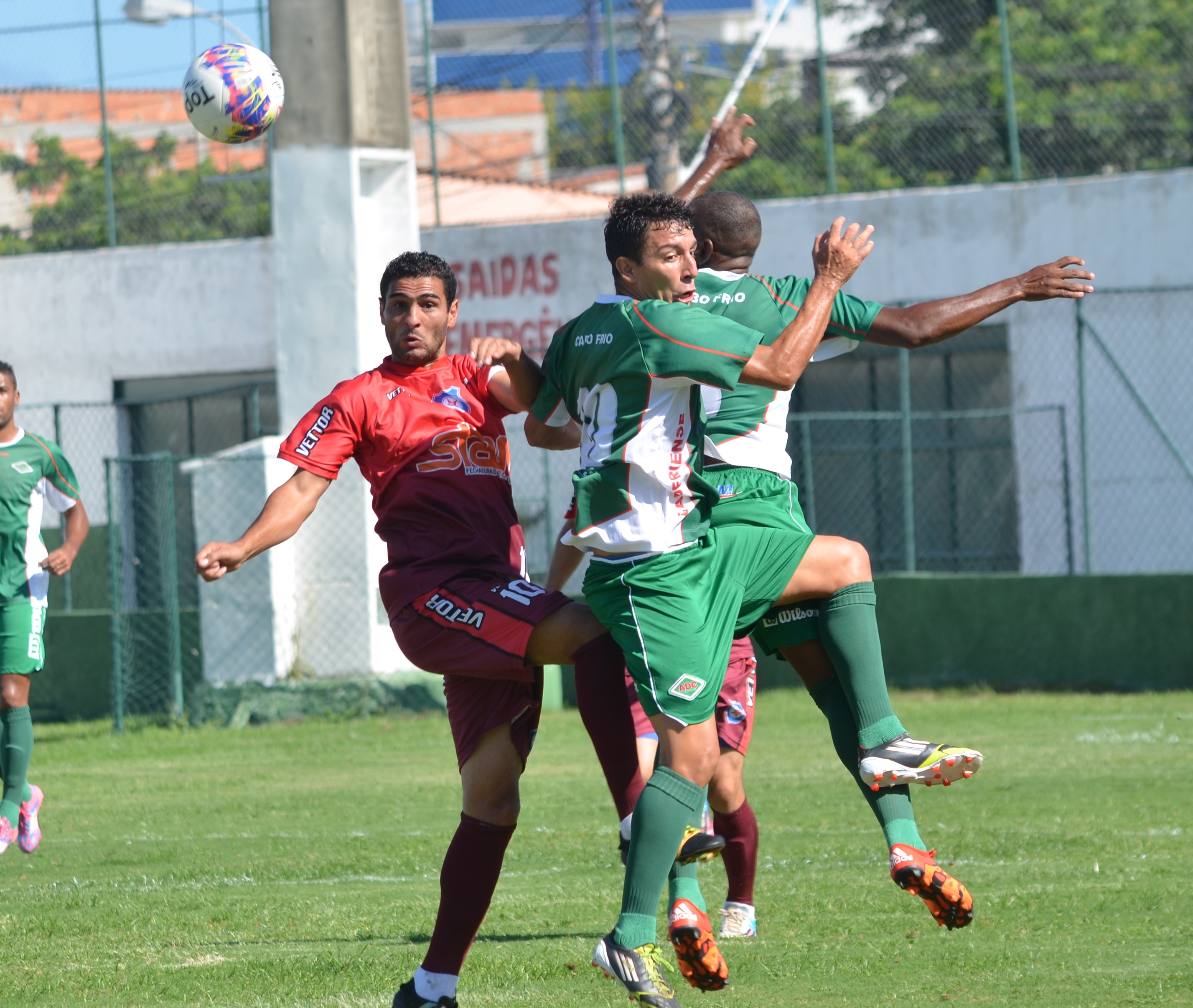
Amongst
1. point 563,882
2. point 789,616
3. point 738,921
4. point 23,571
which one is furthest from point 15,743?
point 789,616

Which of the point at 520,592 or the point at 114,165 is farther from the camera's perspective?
the point at 114,165

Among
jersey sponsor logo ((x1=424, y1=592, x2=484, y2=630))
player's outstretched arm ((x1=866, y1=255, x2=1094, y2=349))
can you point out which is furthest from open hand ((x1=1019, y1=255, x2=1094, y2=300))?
jersey sponsor logo ((x1=424, y1=592, x2=484, y2=630))

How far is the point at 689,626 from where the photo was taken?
4949 millimetres

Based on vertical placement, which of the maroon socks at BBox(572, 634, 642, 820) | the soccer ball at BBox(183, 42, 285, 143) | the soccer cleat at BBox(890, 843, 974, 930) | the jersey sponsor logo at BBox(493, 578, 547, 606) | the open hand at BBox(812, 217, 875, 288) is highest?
the soccer ball at BBox(183, 42, 285, 143)

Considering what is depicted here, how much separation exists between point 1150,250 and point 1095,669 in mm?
4719

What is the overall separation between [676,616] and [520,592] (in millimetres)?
582

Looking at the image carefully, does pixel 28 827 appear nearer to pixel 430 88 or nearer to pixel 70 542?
pixel 70 542

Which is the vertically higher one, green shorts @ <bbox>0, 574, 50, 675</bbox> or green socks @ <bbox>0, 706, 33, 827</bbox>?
green shorts @ <bbox>0, 574, 50, 675</bbox>

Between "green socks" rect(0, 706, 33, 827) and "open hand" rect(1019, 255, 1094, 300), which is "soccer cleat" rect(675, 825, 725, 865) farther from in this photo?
"green socks" rect(0, 706, 33, 827)

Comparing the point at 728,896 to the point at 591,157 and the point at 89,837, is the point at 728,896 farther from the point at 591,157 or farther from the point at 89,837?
the point at 591,157

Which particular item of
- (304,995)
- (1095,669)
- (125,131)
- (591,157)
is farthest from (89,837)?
(125,131)

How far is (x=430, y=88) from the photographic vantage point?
20.7 meters

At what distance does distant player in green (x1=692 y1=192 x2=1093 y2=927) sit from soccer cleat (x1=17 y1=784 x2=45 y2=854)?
4660 millimetres

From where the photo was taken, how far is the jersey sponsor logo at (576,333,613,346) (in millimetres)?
5004
